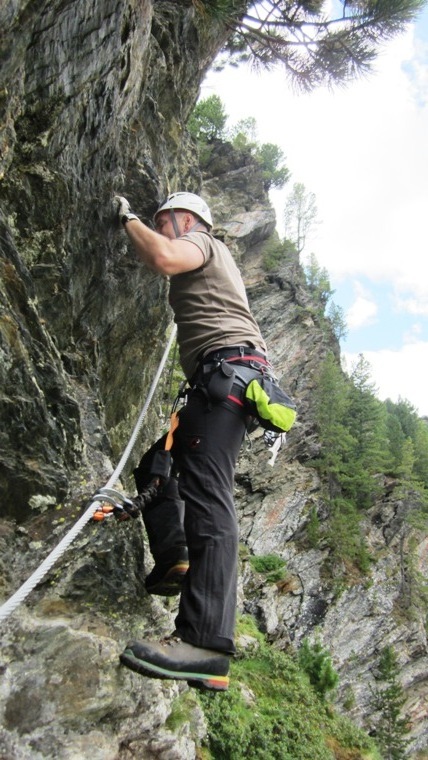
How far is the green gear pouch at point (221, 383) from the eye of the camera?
314 cm

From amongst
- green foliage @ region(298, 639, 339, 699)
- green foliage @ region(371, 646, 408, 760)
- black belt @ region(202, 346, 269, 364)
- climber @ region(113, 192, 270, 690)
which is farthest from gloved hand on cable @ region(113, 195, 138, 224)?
green foliage @ region(371, 646, 408, 760)

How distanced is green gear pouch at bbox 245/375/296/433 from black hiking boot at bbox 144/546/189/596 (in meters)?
0.95

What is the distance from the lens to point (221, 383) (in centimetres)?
317

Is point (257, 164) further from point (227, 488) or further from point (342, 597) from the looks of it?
point (227, 488)

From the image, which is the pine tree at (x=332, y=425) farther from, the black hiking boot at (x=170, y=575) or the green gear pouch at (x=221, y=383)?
the green gear pouch at (x=221, y=383)

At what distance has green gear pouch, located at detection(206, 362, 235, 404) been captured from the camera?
3139 mm

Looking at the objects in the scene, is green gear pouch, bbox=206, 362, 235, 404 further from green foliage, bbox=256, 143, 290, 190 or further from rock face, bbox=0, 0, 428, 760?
green foliage, bbox=256, 143, 290, 190

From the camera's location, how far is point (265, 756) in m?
8.55

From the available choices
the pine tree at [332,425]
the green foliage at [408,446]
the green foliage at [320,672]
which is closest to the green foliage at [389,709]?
the pine tree at [332,425]

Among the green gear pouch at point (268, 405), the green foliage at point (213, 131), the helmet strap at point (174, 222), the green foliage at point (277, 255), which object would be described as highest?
the green foliage at point (213, 131)

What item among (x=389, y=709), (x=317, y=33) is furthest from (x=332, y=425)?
(x=317, y=33)

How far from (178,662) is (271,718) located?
9.31 meters

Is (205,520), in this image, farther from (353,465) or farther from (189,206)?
(353,465)

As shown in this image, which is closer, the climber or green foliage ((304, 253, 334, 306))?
the climber
